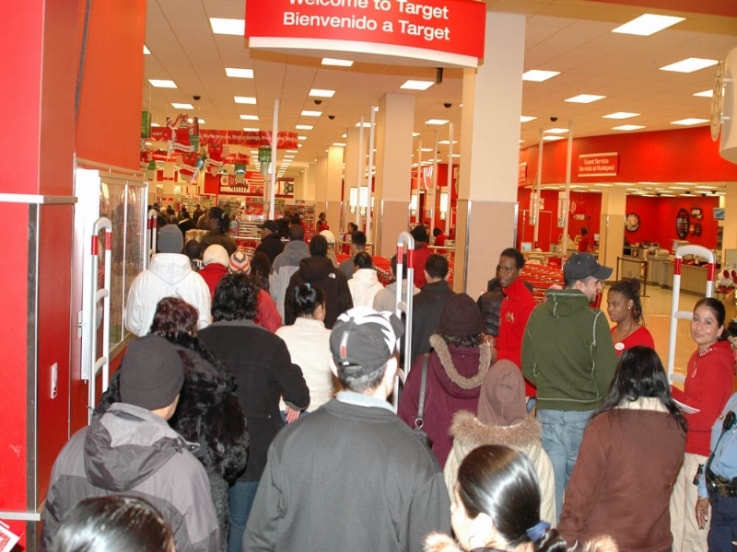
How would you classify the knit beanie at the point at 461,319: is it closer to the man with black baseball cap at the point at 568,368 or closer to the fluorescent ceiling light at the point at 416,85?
the man with black baseball cap at the point at 568,368

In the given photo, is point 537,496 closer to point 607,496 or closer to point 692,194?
point 607,496

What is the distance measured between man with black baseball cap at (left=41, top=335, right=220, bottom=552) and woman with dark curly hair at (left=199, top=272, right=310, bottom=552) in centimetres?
130

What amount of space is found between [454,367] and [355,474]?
1632 millimetres

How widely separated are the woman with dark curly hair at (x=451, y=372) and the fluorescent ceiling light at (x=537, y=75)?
8881mm

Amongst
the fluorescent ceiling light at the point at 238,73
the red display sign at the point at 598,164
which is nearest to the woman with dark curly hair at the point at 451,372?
the fluorescent ceiling light at the point at 238,73

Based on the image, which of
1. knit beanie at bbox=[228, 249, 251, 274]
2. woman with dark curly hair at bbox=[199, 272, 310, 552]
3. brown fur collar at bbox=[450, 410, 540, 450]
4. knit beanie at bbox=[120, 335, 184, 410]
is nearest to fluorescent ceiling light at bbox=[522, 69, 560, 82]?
knit beanie at bbox=[228, 249, 251, 274]

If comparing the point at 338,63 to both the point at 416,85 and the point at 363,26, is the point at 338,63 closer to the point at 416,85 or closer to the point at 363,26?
the point at 416,85

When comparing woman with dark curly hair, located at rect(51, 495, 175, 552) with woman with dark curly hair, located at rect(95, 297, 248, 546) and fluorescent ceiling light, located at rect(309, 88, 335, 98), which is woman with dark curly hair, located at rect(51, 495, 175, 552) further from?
fluorescent ceiling light, located at rect(309, 88, 335, 98)

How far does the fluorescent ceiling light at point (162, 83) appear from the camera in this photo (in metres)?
14.2

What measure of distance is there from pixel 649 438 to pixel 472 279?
612 centimetres

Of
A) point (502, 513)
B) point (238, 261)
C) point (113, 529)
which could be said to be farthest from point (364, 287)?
point (113, 529)

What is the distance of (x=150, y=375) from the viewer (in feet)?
7.43

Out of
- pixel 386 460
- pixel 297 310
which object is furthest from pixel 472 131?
pixel 386 460

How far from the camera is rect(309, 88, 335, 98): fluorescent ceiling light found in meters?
14.7
